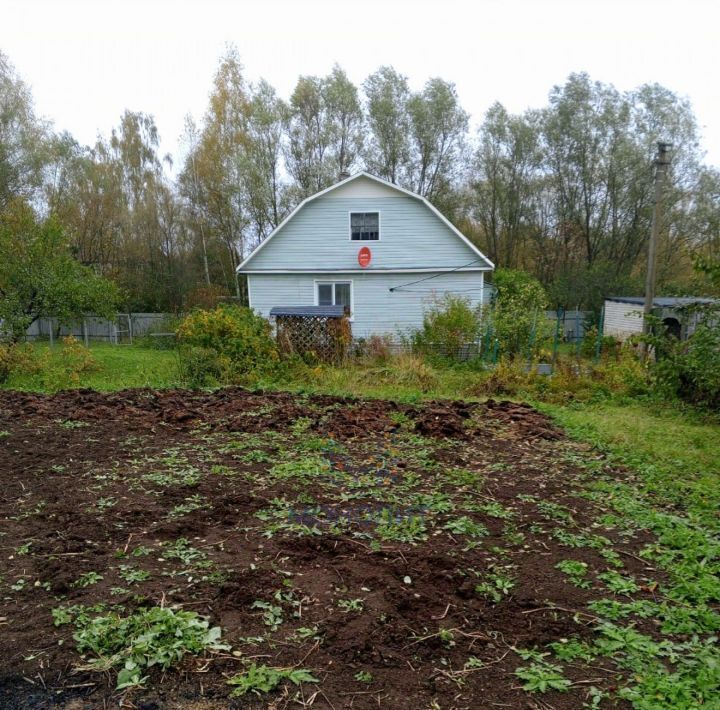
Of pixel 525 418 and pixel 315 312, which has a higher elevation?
pixel 315 312

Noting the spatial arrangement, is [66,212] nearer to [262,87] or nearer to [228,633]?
[262,87]

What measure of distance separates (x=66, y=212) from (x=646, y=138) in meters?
27.4

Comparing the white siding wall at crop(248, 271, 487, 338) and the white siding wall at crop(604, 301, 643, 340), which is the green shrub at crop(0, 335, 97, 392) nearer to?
the white siding wall at crop(248, 271, 487, 338)

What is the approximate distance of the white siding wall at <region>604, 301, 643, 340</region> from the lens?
51.0 feet

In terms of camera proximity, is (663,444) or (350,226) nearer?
(663,444)

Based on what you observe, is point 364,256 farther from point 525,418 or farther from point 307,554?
point 307,554

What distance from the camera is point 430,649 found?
8.43 ft

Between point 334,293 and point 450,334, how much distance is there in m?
4.29

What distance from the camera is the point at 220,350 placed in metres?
10.7

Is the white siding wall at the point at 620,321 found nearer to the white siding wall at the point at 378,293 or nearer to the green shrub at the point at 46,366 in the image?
the white siding wall at the point at 378,293

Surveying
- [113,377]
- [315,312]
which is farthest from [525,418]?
[113,377]

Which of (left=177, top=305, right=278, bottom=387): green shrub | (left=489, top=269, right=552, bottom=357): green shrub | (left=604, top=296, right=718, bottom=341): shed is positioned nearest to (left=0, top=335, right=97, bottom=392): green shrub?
(left=177, top=305, right=278, bottom=387): green shrub

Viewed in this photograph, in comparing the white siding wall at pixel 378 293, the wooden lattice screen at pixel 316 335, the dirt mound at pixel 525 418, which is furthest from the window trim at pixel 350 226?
the dirt mound at pixel 525 418

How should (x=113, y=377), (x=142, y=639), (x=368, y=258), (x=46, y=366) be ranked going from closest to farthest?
(x=142, y=639), (x=46, y=366), (x=113, y=377), (x=368, y=258)
